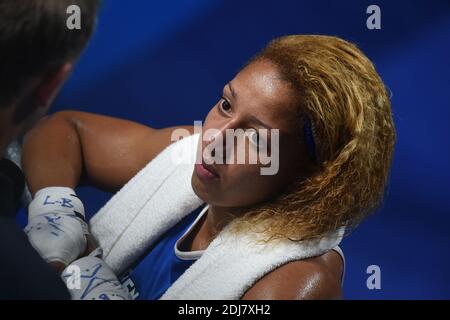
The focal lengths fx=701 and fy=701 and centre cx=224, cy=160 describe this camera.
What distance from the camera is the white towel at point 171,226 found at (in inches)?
32.9

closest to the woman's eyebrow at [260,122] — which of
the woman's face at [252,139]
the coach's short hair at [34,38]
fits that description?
the woman's face at [252,139]

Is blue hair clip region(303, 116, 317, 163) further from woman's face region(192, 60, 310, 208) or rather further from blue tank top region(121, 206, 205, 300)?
blue tank top region(121, 206, 205, 300)

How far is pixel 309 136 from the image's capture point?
849 millimetres

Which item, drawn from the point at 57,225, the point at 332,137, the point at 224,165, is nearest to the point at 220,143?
the point at 224,165

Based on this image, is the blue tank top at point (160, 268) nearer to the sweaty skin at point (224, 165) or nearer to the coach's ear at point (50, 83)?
the sweaty skin at point (224, 165)

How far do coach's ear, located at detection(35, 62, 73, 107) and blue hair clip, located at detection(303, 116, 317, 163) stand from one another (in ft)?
1.03

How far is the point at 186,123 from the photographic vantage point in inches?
46.0

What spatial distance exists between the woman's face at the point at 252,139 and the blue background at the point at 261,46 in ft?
0.98

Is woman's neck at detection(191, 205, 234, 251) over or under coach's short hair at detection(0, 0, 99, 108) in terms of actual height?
under

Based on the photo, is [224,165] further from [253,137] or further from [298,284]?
[298,284]

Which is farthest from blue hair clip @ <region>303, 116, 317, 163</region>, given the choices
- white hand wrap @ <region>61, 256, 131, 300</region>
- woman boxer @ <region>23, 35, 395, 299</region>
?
white hand wrap @ <region>61, 256, 131, 300</region>

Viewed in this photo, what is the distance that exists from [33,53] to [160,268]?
41 centimetres

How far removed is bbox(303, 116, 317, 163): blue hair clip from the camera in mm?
841
